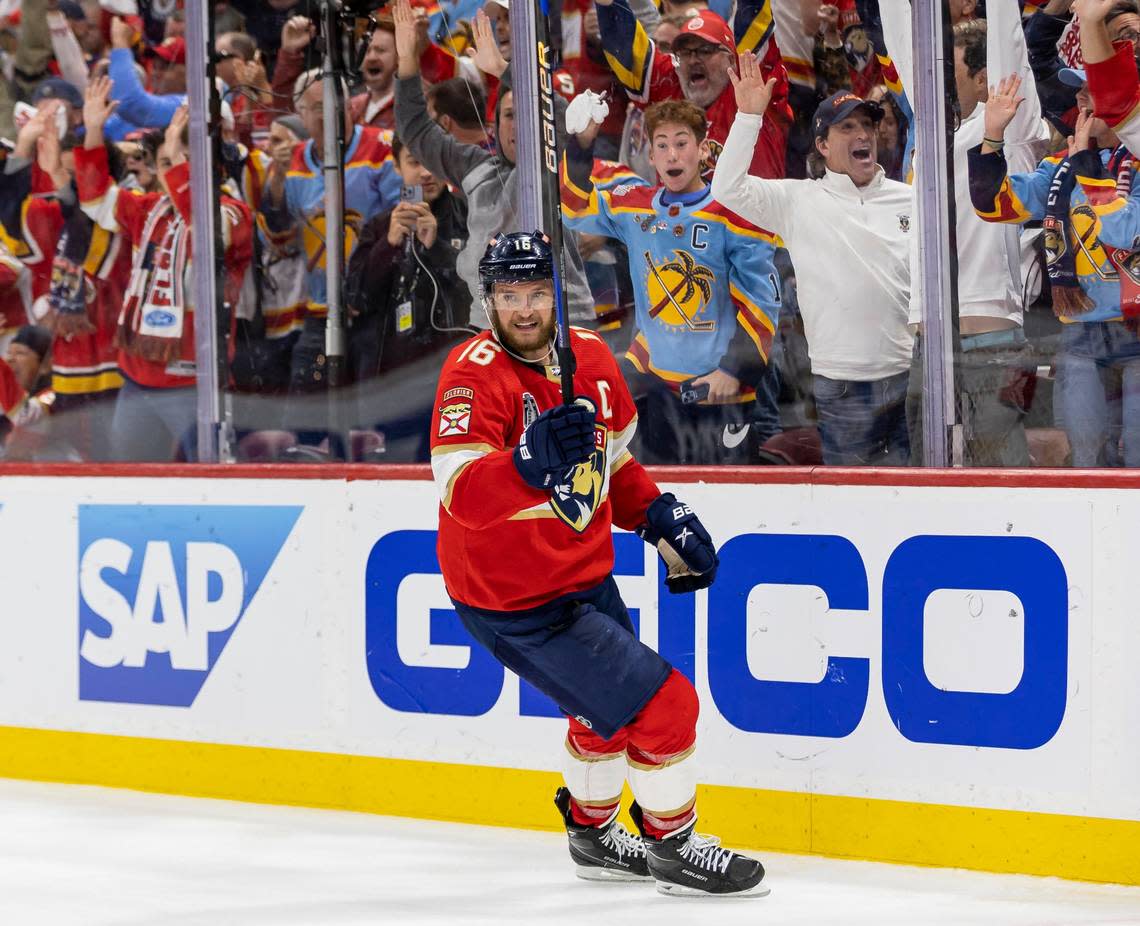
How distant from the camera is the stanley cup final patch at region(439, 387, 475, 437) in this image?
10.1ft

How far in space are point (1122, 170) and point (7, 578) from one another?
324cm

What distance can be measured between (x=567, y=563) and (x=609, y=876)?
27.7 inches

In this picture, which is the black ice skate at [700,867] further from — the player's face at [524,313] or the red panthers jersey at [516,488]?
the player's face at [524,313]

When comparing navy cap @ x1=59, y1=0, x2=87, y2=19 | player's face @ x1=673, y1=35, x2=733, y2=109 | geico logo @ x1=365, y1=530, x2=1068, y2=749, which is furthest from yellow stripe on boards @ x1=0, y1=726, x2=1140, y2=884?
navy cap @ x1=59, y1=0, x2=87, y2=19

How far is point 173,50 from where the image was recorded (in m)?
4.93

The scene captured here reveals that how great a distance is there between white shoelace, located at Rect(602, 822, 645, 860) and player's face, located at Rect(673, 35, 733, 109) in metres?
1.85

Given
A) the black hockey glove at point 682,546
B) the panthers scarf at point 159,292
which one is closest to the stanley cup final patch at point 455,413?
the black hockey glove at point 682,546

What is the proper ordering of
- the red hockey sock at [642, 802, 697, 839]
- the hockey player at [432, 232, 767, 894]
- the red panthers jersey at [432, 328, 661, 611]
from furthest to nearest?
the red hockey sock at [642, 802, 697, 839] < the hockey player at [432, 232, 767, 894] < the red panthers jersey at [432, 328, 661, 611]

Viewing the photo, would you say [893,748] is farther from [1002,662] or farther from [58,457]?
[58,457]

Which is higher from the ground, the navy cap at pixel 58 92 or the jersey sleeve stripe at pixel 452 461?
the navy cap at pixel 58 92

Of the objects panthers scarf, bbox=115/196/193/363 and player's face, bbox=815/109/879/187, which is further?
panthers scarf, bbox=115/196/193/363

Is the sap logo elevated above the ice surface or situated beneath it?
elevated above

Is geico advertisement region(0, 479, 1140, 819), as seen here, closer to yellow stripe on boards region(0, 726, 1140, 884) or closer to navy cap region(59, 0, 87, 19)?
yellow stripe on boards region(0, 726, 1140, 884)

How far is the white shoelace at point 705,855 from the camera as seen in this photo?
3229 mm
